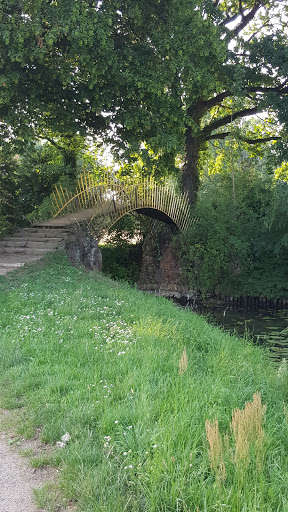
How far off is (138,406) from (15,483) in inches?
42.3

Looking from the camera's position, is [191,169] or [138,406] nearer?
[138,406]

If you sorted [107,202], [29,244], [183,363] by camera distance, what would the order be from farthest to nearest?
[107,202] → [29,244] → [183,363]

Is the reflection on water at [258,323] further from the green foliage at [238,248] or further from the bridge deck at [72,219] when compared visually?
the bridge deck at [72,219]

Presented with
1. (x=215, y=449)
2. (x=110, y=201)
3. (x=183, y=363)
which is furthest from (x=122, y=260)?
(x=215, y=449)

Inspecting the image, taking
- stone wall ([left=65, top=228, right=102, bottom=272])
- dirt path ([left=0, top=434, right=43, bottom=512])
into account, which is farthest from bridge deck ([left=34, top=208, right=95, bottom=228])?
dirt path ([left=0, top=434, right=43, bottom=512])

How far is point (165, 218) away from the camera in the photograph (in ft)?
58.6

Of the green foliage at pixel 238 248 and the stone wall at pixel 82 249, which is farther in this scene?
the green foliage at pixel 238 248

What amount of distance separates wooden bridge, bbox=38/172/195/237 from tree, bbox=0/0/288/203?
1.56m

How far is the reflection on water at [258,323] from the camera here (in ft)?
34.6

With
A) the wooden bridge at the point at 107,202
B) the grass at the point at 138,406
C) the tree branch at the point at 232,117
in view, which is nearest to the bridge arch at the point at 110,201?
the wooden bridge at the point at 107,202

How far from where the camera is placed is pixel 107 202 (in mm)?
13359

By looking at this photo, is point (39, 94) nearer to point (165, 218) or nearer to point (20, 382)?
point (165, 218)

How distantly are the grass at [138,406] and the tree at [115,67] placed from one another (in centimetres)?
612

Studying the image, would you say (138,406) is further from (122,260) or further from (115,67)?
(122,260)
